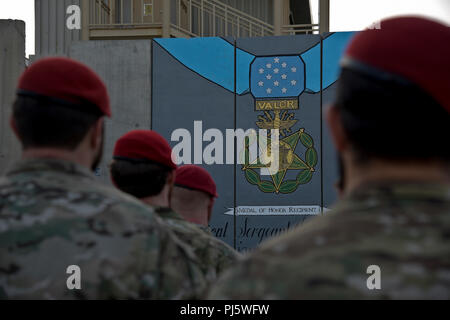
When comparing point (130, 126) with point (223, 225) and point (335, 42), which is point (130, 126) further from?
point (335, 42)

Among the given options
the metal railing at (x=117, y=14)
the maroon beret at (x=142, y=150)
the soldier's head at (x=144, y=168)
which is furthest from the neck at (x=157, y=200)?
the metal railing at (x=117, y=14)

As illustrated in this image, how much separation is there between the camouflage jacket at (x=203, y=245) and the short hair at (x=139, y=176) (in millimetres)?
101

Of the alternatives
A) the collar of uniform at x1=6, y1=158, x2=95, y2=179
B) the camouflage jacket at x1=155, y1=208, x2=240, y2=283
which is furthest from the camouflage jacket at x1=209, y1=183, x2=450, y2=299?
the camouflage jacket at x1=155, y1=208, x2=240, y2=283

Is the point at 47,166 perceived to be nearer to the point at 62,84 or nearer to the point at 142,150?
the point at 62,84

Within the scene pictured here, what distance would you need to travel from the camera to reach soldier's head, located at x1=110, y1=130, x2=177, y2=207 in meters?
2.62

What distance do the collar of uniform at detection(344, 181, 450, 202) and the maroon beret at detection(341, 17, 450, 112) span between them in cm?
15

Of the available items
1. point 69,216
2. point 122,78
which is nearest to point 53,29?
point 122,78

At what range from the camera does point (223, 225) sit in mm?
11641

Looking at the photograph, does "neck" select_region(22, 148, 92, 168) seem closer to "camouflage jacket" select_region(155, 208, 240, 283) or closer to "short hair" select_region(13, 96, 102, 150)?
"short hair" select_region(13, 96, 102, 150)

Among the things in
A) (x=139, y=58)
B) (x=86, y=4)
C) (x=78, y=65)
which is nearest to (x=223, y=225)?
(x=139, y=58)

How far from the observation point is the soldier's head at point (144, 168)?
2.62 m

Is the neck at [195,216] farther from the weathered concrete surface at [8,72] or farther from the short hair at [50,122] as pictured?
the weathered concrete surface at [8,72]

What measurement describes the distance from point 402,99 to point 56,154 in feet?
3.59

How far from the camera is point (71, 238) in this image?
5.60ft
